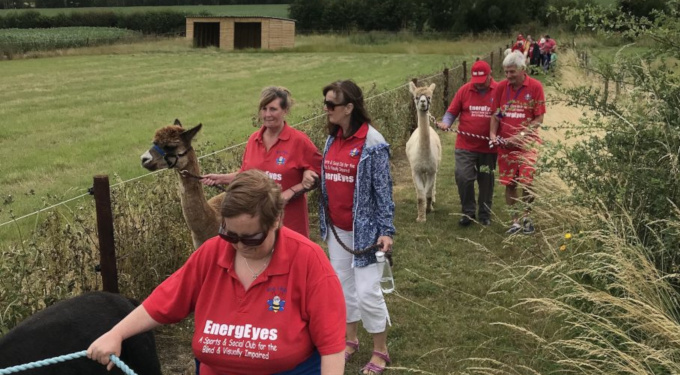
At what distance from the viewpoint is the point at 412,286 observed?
668cm

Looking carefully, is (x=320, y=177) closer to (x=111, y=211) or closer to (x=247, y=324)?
(x=111, y=211)

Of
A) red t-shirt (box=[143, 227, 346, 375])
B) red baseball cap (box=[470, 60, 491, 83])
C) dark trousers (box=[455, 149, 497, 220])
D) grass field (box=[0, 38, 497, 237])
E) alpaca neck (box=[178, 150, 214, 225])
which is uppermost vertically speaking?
red baseball cap (box=[470, 60, 491, 83])

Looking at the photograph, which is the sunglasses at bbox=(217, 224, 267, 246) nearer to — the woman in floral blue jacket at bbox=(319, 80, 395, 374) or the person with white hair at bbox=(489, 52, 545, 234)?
the woman in floral blue jacket at bbox=(319, 80, 395, 374)

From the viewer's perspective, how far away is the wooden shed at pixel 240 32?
54.2 metres

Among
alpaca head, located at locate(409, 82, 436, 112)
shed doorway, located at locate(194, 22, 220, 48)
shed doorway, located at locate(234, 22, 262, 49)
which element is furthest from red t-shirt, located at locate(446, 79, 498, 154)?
shed doorway, located at locate(194, 22, 220, 48)

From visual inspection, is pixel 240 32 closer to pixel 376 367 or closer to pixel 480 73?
pixel 480 73

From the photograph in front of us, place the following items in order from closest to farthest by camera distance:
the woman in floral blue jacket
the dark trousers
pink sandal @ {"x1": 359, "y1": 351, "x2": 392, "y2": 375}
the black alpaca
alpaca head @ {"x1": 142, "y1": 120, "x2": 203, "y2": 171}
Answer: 1. the black alpaca
2. the woman in floral blue jacket
3. pink sandal @ {"x1": 359, "y1": 351, "x2": 392, "y2": 375}
4. alpaca head @ {"x1": 142, "y1": 120, "x2": 203, "y2": 171}
5. the dark trousers

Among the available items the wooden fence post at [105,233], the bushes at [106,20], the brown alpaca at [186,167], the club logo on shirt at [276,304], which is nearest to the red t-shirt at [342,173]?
the brown alpaca at [186,167]

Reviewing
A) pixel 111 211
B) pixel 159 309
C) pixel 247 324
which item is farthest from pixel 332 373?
pixel 111 211

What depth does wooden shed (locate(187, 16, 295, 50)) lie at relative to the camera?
178ft

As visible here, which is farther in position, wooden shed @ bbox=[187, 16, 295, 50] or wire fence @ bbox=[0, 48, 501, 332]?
wooden shed @ bbox=[187, 16, 295, 50]

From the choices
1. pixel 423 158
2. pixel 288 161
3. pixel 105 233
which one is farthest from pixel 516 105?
pixel 105 233

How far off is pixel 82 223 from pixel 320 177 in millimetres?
A: 1794

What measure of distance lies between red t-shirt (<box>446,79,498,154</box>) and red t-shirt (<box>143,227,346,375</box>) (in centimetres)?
570
